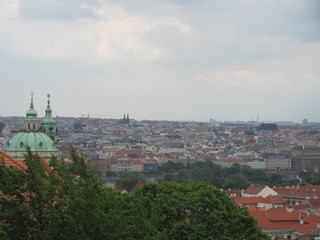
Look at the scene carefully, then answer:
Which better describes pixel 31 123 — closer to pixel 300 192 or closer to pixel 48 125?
pixel 48 125

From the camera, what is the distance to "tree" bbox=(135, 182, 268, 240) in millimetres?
26250

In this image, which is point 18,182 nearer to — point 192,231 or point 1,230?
point 1,230

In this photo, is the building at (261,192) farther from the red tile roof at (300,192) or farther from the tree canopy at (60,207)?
the tree canopy at (60,207)

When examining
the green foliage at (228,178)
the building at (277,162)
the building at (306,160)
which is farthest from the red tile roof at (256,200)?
the building at (277,162)

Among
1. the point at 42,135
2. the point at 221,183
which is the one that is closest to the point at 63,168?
the point at 42,135

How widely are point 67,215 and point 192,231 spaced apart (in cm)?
1082

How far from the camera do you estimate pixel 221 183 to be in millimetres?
97812

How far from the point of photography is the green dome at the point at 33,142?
201 feet

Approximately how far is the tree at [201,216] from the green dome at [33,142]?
110 ft

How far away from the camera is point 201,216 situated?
27281 mm

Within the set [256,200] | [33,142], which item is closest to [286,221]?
[256,200]

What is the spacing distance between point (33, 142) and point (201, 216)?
35929 millimetres

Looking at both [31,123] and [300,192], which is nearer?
[31,123]

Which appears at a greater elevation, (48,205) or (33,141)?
(33,141)
